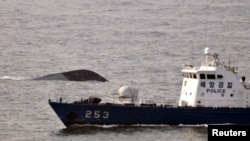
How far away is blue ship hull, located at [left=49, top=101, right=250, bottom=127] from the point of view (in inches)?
4515

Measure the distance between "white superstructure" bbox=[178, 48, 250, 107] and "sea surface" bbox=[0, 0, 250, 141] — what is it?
8.36 ft

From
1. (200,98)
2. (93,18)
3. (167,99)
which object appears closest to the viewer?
(200,98)

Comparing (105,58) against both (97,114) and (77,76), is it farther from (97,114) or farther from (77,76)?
(97,114)

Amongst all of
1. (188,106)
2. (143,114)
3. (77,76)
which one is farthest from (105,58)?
(143,114)

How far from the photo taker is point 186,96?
117312 mm

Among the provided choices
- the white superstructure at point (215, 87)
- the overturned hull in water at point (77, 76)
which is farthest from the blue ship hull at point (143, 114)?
the overturned hull in water at point (77, 76)

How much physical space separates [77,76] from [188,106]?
99.8 feet

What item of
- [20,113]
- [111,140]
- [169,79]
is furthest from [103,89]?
[111,140]

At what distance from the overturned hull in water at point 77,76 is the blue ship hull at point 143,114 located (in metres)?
26.2

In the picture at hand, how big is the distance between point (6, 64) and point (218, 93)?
1642 inches

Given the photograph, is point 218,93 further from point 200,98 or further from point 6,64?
point 6,64

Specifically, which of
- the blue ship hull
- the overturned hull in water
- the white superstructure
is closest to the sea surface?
the blue ship hull

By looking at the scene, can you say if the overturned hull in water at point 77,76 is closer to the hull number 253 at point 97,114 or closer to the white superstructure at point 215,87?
the white superstructure at point 215,87

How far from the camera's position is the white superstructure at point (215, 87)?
116 m
